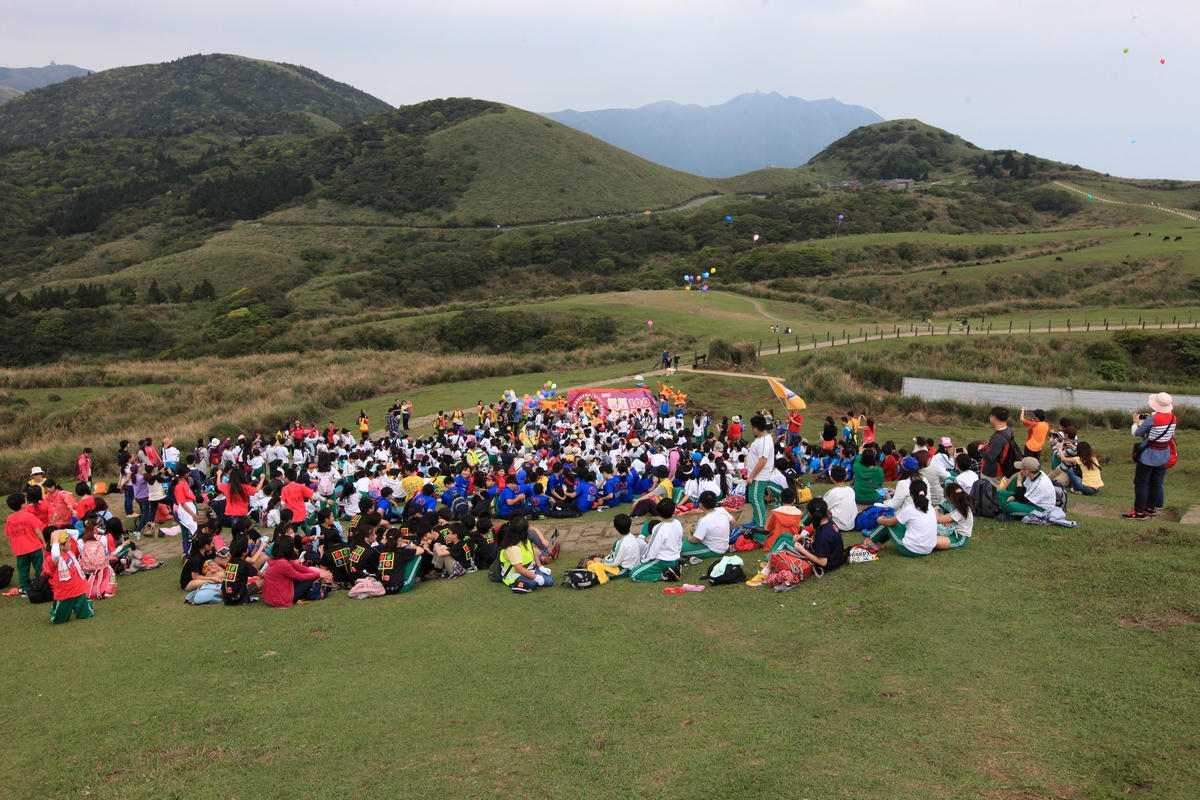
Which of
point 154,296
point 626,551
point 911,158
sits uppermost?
point 911,158

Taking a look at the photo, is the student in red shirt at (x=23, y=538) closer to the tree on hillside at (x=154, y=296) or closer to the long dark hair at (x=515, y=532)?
the long dark hair at (x=515, y=532)

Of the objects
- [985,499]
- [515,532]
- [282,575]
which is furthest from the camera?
[985,499]

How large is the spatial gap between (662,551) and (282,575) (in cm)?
438

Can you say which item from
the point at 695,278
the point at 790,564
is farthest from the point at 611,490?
the point at 695,278

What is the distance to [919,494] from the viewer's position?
310 inches

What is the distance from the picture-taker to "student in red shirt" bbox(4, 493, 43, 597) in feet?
28.8

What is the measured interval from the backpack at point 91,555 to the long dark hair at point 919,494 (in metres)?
9.65

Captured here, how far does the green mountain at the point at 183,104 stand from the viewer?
148 m

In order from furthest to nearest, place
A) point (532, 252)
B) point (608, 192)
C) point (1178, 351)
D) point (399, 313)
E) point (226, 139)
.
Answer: point (226, 139)
point (608, 192)
point (532, 252)
point (399, 313)
point (1178, 351)

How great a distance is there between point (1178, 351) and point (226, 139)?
14208 cm

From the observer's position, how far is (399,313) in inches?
2013

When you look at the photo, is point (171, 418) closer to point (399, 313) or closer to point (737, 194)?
point (399, 313)

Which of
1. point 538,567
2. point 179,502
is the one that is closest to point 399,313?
point 179,502

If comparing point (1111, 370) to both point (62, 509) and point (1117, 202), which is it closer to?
point (62, 509)
